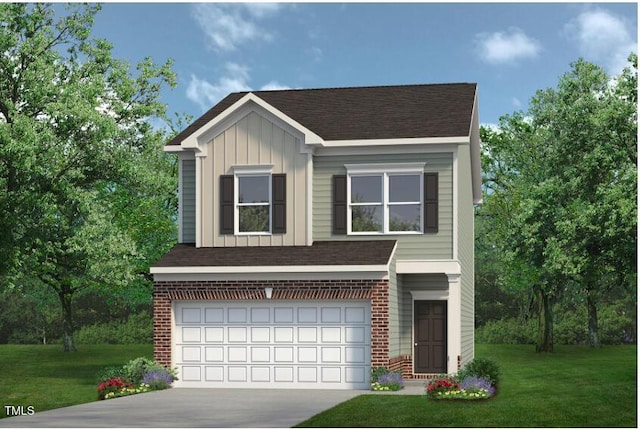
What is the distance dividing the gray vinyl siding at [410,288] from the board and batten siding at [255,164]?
3409 mm

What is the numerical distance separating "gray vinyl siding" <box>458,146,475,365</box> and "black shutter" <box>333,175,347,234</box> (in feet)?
12.3

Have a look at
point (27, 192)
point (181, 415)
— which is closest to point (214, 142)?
point (27, 192)

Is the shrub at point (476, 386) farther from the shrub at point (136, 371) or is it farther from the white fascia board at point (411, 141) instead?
the shrub at point (136, 371)

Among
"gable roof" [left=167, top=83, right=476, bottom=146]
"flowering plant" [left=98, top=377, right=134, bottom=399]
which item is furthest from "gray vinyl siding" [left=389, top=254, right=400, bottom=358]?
"flowering plant" [left=98, top=377, right=134, bottom=399]

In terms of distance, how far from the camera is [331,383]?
28.1 meters

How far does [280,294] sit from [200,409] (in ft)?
22.0

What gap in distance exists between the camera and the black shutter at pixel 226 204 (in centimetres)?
3084

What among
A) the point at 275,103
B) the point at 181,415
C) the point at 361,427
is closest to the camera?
the point at 361,427

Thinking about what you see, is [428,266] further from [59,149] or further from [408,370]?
[59,149]

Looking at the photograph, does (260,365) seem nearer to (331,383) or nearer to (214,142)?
(331,383)

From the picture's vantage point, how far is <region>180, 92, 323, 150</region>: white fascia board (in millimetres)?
30031

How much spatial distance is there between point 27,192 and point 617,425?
822 inches

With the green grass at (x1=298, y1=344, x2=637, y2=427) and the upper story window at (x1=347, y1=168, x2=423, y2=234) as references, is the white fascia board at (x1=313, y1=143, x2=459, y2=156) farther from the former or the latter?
the green grass at (x1=298, y1=344, x2=637, y2=427)

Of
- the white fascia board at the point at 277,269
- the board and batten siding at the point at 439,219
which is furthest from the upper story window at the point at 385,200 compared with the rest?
the white fascia board at the point at 277,269
